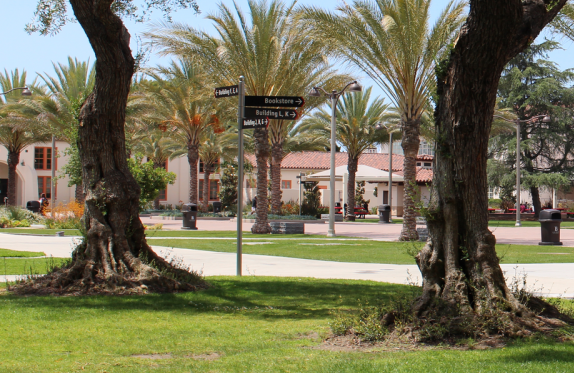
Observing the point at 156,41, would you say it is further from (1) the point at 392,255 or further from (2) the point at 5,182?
(2) the point at 5,182

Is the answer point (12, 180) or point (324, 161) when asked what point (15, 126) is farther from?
point (324, 161)

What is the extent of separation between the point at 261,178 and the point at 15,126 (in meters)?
17.2

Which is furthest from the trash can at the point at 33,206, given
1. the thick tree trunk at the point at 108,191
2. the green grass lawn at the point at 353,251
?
the thick tree trunk at the point at 108,191

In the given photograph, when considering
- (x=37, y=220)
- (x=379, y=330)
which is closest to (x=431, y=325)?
(x=379, y=330)

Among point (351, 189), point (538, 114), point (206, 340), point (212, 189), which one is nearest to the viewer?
point (206, 340)

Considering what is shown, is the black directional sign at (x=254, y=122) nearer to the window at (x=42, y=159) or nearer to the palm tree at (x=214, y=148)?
the palm tree at (x=214, y=148)

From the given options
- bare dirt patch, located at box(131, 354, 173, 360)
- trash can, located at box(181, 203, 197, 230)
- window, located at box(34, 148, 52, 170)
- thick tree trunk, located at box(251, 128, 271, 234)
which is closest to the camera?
bare dirt patch, located at box(131, 354, 173, 360)

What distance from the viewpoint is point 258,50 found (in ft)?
74.5

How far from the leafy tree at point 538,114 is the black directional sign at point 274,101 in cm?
3732

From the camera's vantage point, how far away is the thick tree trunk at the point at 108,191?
26.1ft

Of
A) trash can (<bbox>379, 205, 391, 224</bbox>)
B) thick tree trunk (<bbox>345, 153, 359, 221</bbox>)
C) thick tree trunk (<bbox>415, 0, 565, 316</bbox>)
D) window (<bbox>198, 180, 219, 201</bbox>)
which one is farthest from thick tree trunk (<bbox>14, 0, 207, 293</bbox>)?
window (<bbox>198, 180, 219, 201</bbox>)

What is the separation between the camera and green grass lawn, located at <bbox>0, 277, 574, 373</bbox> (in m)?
4.33

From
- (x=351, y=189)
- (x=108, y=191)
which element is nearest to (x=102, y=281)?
(x=108, y=191)

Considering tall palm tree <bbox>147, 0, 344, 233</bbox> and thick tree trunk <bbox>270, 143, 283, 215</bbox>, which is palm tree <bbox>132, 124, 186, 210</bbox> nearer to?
thick tree trunk <bbox>270, 143, 283, 215</bbox>
